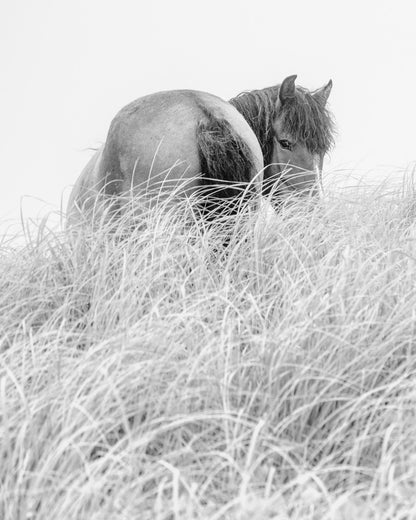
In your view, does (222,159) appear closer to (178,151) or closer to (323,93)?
(178,151)

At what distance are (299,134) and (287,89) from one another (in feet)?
0.78

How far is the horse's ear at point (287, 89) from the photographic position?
4.90 meters

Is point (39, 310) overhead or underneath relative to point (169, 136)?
underneath

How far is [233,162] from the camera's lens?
417 centimetres

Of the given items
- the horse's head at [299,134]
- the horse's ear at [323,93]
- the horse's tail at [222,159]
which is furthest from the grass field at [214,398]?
the horse's ear at [323,93]

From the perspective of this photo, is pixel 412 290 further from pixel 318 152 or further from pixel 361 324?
pixel 318 152

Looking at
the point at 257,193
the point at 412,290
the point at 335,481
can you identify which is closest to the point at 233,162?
the point at 257,193

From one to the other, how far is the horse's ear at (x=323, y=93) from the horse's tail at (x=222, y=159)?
0.99 meters

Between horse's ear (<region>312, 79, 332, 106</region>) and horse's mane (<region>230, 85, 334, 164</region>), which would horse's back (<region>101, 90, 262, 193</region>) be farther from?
horse's ear (<region>312, 79, 332, 106</region>)

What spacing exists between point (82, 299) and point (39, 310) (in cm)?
24

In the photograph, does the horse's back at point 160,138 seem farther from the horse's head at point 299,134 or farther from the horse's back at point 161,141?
the horse's head at point 299,134

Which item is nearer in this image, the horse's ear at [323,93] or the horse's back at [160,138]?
the horse's back at [160,138]

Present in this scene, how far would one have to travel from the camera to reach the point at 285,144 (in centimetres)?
502

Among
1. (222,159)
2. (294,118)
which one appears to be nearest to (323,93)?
(294,118)
